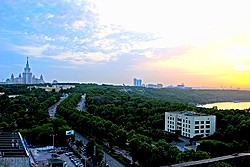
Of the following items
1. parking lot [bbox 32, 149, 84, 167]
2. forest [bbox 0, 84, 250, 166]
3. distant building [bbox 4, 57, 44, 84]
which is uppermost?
distant building [bbox 4, 57, 44, 84]

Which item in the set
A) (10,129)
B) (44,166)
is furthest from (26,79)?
(44,166)

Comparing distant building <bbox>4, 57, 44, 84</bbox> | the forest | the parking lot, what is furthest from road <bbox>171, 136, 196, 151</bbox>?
distant building <bbox>4, 57, 44, 84</bbox>

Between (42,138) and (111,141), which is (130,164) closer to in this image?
(111,141)

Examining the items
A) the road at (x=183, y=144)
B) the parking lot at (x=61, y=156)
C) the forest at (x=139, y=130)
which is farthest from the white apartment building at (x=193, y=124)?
the parking lot at (x=61, y=156)

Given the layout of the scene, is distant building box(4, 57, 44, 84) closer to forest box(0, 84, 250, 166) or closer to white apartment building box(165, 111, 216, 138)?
forest box(0, 84, 250, 166)

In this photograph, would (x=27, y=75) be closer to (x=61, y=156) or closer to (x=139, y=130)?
(x=139, y=130)

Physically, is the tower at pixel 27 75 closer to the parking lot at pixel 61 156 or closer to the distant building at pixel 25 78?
the distant building at pixel 25 78

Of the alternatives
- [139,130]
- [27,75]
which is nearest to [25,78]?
[27,75]

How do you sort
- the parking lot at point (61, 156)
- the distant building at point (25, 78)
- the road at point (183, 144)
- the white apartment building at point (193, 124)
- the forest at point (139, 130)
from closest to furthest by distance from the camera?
the forest at point (139, 130) < the parking lot at point (61, 156) < the road at point (183, 144) < the white apartment building at point (193, 124) < the distant building at point (25, 78)
